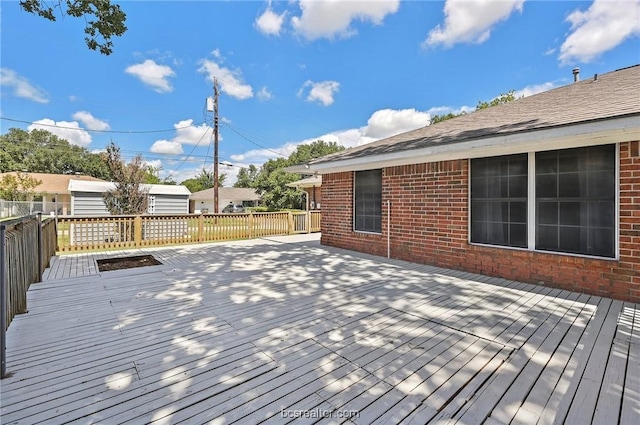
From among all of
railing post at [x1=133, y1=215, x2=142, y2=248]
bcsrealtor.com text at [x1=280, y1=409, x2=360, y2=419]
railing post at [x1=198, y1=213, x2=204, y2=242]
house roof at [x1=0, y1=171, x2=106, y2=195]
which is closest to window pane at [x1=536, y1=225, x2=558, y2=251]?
bcsrealtor.com text at [x1=280, y1=409, x2=360, y2=419]

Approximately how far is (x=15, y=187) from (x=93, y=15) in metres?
21.6

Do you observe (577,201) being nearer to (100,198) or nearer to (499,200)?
(499,200)

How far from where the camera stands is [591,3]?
699 cm

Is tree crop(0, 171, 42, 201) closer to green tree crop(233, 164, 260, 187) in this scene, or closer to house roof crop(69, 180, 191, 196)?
house roof crop(69, 180, 191, 196)

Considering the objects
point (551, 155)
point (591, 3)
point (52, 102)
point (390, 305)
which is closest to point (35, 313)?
point (390, 305)

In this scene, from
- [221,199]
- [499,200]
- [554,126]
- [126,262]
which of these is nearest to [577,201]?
[499,200]

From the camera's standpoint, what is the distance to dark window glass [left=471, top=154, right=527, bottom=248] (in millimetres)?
4805

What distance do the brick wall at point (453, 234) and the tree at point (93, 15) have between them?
5.54 meters

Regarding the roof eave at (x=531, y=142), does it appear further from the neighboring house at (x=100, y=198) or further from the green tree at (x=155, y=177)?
the green tree at (x=155, y=177)

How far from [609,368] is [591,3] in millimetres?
9002

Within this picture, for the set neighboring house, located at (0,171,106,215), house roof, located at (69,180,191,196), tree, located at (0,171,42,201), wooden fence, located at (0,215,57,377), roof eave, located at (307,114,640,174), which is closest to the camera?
wooden fence, located at (0,215,57,377)

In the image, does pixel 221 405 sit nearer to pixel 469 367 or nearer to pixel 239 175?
pixel 469 367

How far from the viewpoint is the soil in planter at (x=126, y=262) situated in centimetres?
597

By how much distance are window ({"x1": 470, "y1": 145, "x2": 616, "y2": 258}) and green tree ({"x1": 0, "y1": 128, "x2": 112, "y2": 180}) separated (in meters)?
46.7
